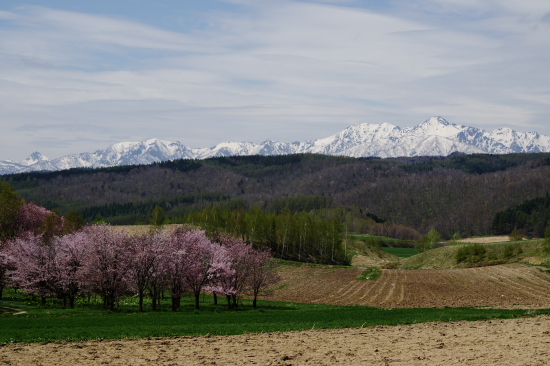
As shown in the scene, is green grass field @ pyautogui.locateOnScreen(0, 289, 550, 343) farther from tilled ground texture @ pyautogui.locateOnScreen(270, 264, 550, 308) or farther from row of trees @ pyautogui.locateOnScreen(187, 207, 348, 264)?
row of trees @ pyautogui.locateOnScreen(187, 207, 348, 264)

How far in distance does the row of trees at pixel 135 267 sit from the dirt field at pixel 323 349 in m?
23.9

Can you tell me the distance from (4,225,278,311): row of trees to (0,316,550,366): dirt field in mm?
23918

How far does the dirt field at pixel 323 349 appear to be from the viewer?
22297 millimetres

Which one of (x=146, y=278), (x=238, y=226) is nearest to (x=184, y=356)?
(x=146, y=278)

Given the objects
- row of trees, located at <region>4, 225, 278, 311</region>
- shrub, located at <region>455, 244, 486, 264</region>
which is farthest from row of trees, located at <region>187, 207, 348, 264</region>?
row of trees, located at <region>4, 225, 278, 311</region>

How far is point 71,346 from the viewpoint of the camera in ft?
86.2

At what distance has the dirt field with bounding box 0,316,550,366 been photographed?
2230 cm

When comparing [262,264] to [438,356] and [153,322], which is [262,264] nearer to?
[153,322]

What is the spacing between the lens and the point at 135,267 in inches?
2025

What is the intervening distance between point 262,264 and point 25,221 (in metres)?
53.5

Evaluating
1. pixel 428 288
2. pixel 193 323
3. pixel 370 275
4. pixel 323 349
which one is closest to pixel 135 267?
pixel 193 323

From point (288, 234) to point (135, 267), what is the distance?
80.0 meters

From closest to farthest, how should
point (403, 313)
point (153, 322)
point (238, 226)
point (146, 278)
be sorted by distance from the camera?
point (153, 322) → point (403, 313) → point (146, 278) → point (238, 226)

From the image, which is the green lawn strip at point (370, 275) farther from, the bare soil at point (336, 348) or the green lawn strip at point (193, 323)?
the bare soil at point (336, 348)
